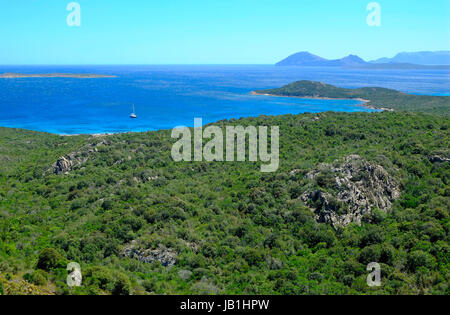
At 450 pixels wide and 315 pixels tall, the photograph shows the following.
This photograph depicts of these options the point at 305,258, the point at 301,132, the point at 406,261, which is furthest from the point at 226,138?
the point at 406,261

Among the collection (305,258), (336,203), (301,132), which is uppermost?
(301,132)

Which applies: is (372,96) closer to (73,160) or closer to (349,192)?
(349,192)

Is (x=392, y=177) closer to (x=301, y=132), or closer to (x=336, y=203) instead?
(x=336, y=203)

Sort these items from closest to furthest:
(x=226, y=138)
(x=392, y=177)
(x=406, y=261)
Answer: (x=406, y=261), (x=392, y=177), (x=226, y=138)
